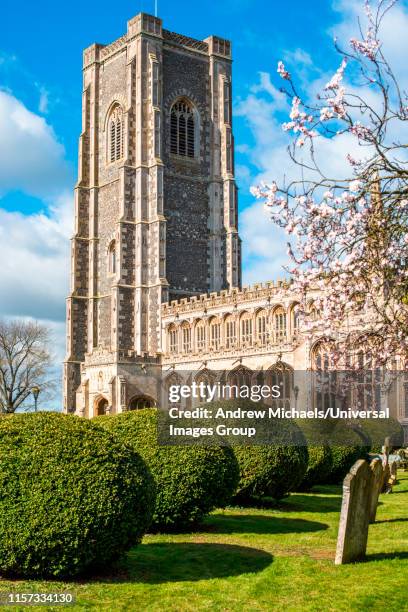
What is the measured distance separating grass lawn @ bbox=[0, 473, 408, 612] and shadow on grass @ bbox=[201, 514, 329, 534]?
0.06 feet

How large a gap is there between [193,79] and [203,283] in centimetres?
1634

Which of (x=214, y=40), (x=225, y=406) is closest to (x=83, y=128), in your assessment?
(x=214, y=40)

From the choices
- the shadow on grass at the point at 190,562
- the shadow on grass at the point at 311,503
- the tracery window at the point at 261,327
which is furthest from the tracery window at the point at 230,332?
the shadow on grass at the point at 190,562

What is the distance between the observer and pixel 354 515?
11.4 metres

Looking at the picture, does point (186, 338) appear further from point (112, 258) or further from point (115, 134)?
point (115, 134)

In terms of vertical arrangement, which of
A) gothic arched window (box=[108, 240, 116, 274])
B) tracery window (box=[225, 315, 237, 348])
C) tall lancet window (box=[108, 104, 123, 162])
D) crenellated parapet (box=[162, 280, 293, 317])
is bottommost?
tracery window (box=[225, 315, 237, 348])

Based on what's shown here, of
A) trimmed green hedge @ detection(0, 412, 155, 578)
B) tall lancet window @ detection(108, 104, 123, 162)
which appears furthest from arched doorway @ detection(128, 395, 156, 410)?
trimmed green hedge @ detection(0, 412, 155, 578)

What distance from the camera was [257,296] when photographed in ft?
157

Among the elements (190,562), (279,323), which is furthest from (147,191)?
(190,562)

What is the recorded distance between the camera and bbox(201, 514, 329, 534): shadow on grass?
1454 cm

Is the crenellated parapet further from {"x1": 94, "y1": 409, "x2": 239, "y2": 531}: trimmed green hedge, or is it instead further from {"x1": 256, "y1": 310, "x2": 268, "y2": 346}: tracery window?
{"x1": 94, "y1": 409, "x2": 239, "y2": 531}: trimmed green hedge

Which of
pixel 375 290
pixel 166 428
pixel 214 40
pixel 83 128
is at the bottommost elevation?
pixel 166 428

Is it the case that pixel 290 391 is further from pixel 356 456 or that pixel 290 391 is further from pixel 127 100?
pixel 127 100

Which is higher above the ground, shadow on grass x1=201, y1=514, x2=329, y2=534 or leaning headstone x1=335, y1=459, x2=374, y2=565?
leaning headstone x1=335, y1=459, x2=374, y2=565
